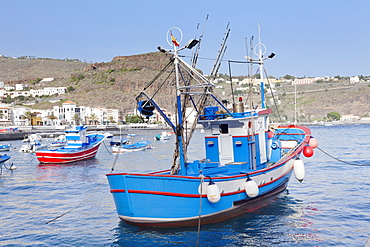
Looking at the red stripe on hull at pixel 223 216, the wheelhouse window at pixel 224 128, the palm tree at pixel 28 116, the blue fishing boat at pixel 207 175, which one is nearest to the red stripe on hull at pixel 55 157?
the blue fishing boat at pixel 207 175

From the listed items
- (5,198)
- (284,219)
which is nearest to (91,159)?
(5,198)

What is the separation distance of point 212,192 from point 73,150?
3144 centimetres

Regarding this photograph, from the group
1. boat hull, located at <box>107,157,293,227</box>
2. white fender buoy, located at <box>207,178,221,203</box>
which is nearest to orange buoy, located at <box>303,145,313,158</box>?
boat hull, located at <box>107,157,293,227</box>

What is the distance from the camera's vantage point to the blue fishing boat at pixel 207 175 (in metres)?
14.6

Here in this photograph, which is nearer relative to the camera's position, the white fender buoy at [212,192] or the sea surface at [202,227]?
the white fender buoy at [212,192]

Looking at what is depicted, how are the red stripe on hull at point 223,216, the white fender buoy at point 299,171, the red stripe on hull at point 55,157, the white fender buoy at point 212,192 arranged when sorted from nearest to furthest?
1. the white fender buoy at point 212,192
2. the red stripe on hull at point 223,216
3. the white fender buoy at point 299,171
4. the red stripe on hull at point 55,157

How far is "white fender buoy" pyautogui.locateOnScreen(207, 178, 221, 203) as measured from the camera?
14.9 meters

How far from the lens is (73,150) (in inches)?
1714

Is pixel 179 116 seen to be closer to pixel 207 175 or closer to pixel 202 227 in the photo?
pixel 207 175

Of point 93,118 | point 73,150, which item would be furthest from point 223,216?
point 93,118

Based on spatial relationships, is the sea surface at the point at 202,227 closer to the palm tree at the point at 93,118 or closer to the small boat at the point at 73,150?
the small boat at the point at 73,150

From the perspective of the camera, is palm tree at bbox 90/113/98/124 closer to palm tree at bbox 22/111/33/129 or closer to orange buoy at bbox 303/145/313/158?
palm tree at bbox 22/111/33/129

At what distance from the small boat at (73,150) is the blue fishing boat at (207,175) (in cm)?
2603

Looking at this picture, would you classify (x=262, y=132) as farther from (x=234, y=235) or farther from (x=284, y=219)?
(x=234, y=235)
